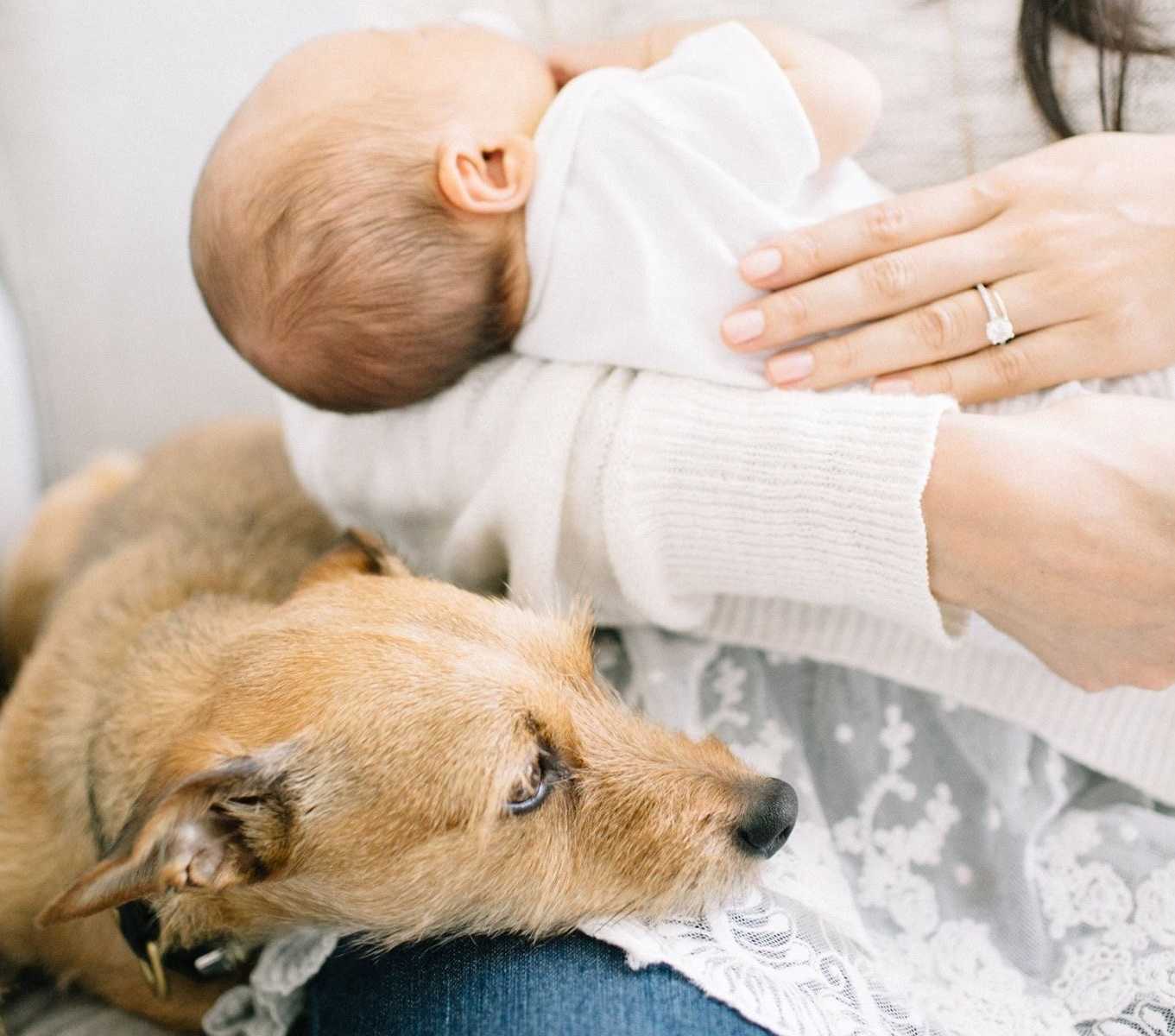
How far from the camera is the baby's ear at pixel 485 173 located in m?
1.23

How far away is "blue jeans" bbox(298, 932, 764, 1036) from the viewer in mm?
944

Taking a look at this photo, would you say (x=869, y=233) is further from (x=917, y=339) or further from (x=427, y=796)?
(x=427, y=796)

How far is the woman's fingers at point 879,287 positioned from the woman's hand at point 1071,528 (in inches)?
8.0

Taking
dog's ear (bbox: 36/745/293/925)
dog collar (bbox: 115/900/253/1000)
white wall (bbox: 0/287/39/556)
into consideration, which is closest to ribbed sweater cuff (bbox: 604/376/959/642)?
dog's ear (bbox: 36/745/293/925)

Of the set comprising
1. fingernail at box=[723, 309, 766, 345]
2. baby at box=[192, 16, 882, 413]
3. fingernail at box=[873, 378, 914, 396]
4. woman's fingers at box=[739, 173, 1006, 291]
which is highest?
baby at box=[192, 16, 882, 413]

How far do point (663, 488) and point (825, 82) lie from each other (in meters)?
0.60

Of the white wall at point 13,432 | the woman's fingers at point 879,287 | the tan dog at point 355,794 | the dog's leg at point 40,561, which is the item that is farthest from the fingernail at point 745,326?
the white wall at point 13,432

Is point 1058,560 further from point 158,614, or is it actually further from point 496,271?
point 158,614

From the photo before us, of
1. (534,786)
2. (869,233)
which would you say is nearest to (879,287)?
(869,233)

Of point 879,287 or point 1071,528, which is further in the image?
point 879,287

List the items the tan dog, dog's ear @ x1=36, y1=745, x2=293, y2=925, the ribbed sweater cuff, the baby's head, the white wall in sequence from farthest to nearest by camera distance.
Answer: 1. the white wall
2. the baby's head
3. the ribbed sweater cuff
4. the tan dog
5. dog's ear @ x1=36, y1=745, x2=293, y2=925

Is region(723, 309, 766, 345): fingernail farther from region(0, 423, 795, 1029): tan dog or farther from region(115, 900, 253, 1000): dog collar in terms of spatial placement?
region(115, 900, 253, 1000): dog collar

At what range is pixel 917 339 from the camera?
123 centimetres

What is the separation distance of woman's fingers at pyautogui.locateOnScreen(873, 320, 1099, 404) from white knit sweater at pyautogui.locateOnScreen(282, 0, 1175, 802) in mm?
51
